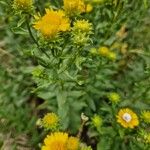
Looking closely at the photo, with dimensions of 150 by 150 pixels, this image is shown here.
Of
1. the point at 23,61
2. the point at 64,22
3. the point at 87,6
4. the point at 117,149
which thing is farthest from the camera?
the point at 23,61

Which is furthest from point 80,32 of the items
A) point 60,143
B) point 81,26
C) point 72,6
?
point 60,143

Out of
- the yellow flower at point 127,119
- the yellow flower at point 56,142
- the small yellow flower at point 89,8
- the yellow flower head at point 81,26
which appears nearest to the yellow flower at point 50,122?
the yellow flower at point 56,142

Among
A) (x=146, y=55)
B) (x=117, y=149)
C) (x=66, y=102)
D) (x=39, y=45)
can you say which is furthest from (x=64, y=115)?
(x=146, y=55)

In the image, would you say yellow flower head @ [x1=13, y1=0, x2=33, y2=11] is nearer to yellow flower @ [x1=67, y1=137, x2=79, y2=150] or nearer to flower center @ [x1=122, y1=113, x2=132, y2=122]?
yellow flower @ [x1=67, y1=137, x2=79, y2=150]

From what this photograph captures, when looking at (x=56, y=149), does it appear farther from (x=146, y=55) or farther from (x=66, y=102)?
(x=146, y=55)

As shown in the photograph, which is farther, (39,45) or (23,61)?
(23,61)

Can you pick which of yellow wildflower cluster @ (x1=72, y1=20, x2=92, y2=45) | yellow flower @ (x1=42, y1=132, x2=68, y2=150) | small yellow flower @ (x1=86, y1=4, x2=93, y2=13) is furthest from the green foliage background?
yellow flower @ (x1=42, y1=132, x2=68, y2=150)
